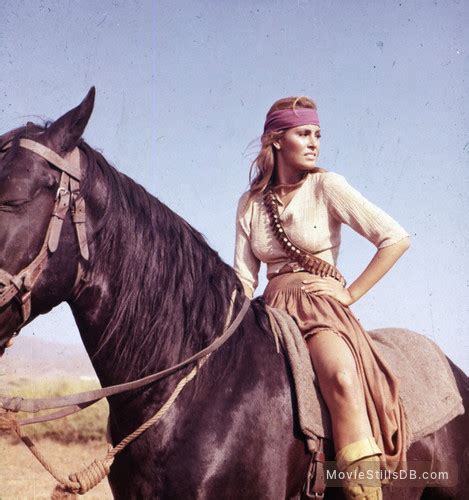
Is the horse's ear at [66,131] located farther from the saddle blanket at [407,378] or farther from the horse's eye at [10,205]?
the saddle blanket at [407,378]

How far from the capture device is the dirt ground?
1084 centimetres

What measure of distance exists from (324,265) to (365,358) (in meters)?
0.60

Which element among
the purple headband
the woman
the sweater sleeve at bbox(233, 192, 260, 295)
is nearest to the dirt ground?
the sweater sleeve at bbox(233, 192, 260, 295)

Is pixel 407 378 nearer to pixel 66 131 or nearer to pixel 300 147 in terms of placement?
pixel 300 147

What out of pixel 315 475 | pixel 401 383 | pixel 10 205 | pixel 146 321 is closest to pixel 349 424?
pixel 315 475

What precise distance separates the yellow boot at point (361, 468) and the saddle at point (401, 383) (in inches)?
4.6

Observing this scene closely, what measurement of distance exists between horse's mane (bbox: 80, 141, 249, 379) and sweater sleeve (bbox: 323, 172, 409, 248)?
0.94 metres

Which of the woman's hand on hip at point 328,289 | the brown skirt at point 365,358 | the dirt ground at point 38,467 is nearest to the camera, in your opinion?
the brown skirt at point 365,358

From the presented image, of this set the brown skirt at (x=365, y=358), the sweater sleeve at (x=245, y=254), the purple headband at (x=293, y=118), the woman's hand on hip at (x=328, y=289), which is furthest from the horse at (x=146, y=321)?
the purple headband at (x=293, y=118)

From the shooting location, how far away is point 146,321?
2.64 meters

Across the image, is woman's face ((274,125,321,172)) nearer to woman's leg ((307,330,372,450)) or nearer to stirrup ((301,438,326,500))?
woman's leg ((307,330,372,450))

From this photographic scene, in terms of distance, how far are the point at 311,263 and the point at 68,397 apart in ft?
4.99

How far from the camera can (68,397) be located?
2594 mm

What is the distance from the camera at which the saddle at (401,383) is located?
9.06ft
